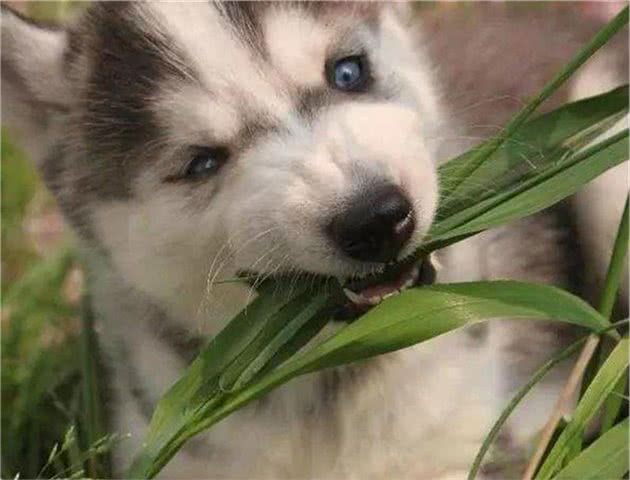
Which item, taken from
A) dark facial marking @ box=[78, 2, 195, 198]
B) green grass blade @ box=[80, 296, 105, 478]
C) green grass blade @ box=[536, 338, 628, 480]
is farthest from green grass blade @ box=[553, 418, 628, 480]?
A: green grass blade @ box=[80, 296, 105, 478]

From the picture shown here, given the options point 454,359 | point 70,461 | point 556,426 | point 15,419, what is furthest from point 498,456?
point 15,419

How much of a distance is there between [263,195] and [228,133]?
0.50 feet

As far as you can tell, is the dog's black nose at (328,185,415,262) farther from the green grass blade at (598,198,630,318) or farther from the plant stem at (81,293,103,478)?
the plant stem at (81,293,103,478)

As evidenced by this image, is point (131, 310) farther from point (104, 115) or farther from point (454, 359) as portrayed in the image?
point (454, 359)

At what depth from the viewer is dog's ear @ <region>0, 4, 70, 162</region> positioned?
2049 mm

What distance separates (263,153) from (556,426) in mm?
603

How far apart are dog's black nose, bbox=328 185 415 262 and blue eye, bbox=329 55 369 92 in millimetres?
334

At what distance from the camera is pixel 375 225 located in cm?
157

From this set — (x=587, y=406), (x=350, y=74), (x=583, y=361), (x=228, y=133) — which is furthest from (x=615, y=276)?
(x=228, y=133)

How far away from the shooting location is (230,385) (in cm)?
154

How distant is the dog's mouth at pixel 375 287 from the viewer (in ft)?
5.67

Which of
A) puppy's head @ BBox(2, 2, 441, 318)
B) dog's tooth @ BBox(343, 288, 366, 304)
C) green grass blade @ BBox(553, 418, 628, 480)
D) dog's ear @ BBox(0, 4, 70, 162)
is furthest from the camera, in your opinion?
dog's ear @ BBox(0, 4, 70, 162)

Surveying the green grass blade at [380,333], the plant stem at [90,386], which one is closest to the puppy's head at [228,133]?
the green grass blade at [380,333]

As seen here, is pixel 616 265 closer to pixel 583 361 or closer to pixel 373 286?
pixel 583 361
